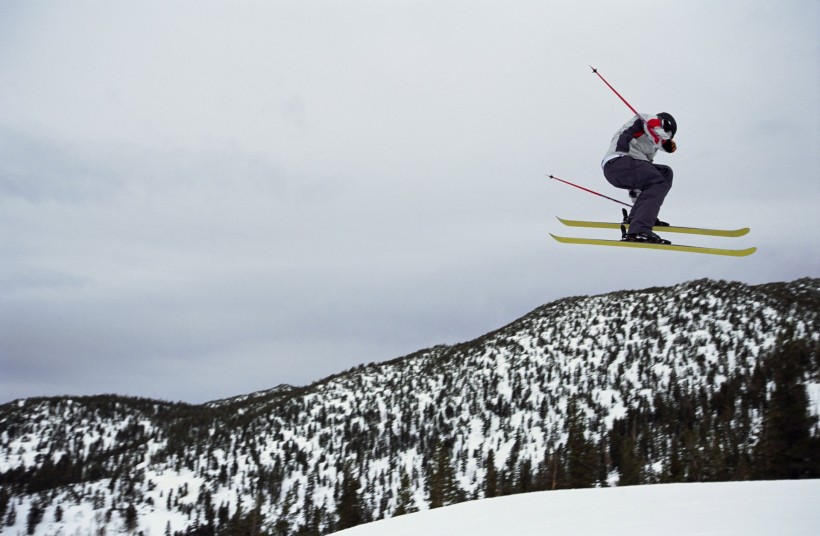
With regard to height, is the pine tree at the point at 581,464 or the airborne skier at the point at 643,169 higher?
the airborne skier at the point at 643,169

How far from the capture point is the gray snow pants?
34.2 ft

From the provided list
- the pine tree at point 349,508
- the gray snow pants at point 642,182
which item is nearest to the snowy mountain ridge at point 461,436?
the pine tree at point 349,508

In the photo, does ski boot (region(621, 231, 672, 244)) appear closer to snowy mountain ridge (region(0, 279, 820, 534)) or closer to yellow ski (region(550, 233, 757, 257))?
yellow ski (region(550, 233, 757, 257))

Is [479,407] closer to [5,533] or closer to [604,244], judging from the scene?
[5,533]

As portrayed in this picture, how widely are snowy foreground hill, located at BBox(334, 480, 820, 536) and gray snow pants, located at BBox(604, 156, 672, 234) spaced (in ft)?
15.7

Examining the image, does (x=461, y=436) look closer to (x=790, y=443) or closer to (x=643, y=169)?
(x=790, y=443)

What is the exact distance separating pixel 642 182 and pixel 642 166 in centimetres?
38

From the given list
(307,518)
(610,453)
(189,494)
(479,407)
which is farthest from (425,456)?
(189,494)

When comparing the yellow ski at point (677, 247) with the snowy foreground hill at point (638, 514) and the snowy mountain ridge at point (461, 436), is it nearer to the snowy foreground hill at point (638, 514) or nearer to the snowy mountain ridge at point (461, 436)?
the snowy foreground hill at point (638, 514)

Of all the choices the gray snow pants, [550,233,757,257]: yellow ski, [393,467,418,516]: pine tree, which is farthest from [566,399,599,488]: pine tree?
the gray snow pants

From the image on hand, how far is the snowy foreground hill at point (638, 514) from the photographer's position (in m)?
7.11

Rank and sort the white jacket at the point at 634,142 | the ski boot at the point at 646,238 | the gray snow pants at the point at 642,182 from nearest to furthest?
the white jacket at the point at 634,142, the gray snow pants at the point at 642,182, the ski boot at the point at 646,238

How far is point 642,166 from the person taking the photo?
10375 mm

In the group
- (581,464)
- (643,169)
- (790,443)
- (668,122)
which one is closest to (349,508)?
(581,464)
